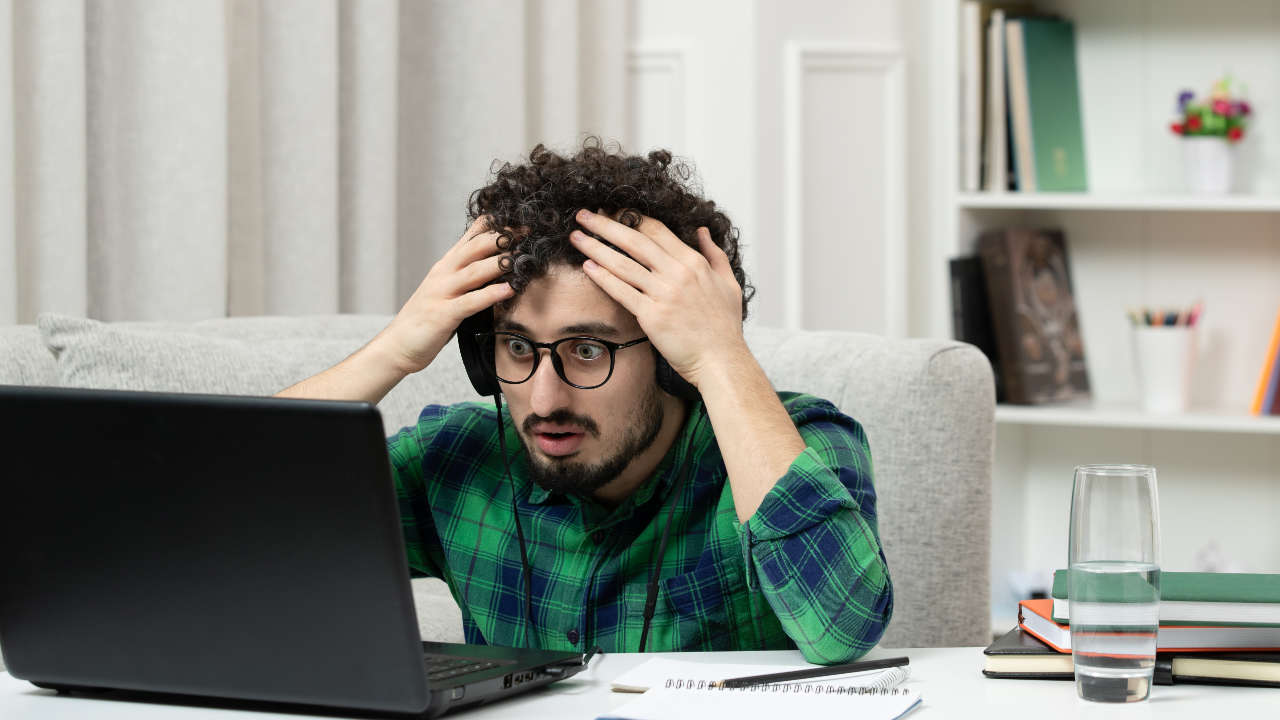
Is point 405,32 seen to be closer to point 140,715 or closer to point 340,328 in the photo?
point 340,328

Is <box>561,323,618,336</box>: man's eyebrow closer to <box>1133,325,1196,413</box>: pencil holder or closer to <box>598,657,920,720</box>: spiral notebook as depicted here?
<box>598,657,920,720</box>: spiral notebook

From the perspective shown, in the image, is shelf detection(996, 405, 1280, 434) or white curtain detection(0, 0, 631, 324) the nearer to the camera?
white curtain detection(0, 0, 631, 324)

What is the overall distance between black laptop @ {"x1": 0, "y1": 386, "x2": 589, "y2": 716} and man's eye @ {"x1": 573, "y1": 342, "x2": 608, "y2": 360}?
36 centimetres

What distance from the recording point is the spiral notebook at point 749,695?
81 cm

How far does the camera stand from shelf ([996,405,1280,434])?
244cm

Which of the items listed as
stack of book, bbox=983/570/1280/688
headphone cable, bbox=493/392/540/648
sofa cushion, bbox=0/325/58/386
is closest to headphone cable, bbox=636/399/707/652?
headphone cable, bbox=493/392/540/648

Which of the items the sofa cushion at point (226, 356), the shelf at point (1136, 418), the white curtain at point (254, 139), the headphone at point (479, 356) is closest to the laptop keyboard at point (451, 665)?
the headphone at point (479, 356)

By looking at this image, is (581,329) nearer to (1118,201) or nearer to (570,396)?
(570,396)

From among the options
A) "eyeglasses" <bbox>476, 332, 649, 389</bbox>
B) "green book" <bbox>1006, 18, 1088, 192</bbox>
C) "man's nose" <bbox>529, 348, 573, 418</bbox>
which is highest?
"green book" <bbox>1006, 18, 1088, 192</bbox>

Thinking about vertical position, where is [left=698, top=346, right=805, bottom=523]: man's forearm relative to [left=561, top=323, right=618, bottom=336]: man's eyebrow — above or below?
below

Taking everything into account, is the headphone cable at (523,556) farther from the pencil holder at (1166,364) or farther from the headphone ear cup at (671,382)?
the pencil holder at (1166,364)

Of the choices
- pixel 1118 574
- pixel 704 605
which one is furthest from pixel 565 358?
pixel 1118 574

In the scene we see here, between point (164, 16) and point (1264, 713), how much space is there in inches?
64.9

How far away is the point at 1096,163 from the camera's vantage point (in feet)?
9.16
